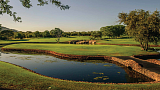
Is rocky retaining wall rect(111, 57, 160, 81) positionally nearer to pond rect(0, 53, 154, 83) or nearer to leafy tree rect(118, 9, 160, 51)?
pond rect(0, 53, 154, 83)

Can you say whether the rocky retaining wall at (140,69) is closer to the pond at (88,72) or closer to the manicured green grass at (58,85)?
the pond at (88,72)

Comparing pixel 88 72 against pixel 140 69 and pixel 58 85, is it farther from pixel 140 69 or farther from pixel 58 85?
pixel 58 85

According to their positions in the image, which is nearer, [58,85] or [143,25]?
[58,85]

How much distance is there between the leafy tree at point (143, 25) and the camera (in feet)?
110

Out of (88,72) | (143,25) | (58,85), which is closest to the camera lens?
(58,85)

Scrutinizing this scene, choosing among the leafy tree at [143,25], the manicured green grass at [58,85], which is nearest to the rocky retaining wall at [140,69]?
the manicured green grass at [58,85]

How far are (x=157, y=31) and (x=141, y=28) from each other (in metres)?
4.48

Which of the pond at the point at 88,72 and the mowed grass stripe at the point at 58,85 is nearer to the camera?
the mowed grass stripe at the point at 58,85

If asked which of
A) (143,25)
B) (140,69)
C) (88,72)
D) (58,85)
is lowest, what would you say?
(88,72)

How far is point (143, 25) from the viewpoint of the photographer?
3503 cm

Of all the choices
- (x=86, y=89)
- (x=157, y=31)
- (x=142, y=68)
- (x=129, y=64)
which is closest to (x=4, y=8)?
(x=86, y=89)

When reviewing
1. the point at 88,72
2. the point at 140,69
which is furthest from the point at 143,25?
the point at 88,72

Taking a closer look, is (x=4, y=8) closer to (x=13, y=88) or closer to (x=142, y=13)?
(x=13, y=88)

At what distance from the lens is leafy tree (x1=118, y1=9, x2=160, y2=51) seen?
33.6 meters
